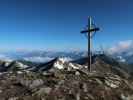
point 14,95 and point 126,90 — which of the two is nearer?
point 14,95

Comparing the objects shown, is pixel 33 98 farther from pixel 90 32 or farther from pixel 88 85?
pixel 90 32

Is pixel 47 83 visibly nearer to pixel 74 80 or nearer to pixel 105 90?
pixel 74 80

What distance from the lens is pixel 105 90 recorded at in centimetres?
2377

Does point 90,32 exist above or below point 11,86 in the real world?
above

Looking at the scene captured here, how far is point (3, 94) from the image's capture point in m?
22.0

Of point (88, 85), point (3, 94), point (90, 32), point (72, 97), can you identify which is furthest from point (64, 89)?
point (90, 32)

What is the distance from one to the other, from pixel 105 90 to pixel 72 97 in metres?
4.64

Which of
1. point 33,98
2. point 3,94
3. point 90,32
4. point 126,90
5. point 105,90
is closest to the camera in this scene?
point 33,98

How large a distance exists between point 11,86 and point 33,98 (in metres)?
5.28

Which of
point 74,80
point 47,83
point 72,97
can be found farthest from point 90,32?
point 72,97

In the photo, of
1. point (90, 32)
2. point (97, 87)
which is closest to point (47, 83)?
point (97, 87)

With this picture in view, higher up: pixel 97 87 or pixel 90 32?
pixel 90 32

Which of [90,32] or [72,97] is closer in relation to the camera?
[72,97]

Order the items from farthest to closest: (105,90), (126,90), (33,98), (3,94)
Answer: (126,90)
(105,90)
(3,94)
(33,98)
